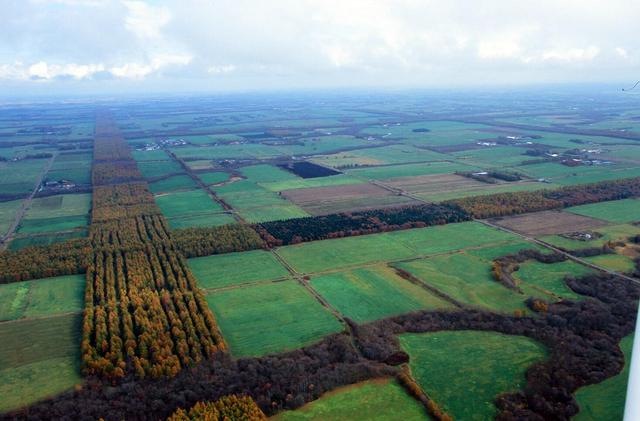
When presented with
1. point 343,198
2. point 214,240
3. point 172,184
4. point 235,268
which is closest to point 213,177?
point 172,184

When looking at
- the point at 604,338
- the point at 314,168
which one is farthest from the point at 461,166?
the point at 604,338

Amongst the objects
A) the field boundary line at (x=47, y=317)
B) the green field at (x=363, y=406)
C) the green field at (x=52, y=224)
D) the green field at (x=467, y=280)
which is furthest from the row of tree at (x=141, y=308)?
the green field at (x=467, y=280)

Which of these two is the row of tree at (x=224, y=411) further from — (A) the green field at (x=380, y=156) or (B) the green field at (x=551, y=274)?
(A) the green field at (x=380, y=156)

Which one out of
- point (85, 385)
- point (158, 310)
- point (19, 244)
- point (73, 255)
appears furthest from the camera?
point (19, 244)

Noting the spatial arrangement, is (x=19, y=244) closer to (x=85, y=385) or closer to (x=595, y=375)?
(x=85, y=385)

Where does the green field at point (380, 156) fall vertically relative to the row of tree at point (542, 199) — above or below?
above

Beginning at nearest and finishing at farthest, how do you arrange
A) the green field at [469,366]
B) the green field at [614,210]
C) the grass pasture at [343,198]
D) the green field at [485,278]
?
the green field at [469,366]
the green field at [485,278]
the green field at [614,210]
the grass pasture at [343,198]

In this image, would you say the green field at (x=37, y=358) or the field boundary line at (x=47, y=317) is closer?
the green field at (x=37, y=358)

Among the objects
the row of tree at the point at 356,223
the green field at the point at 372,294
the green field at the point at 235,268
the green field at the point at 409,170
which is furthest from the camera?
the green field at the point at 409,170
